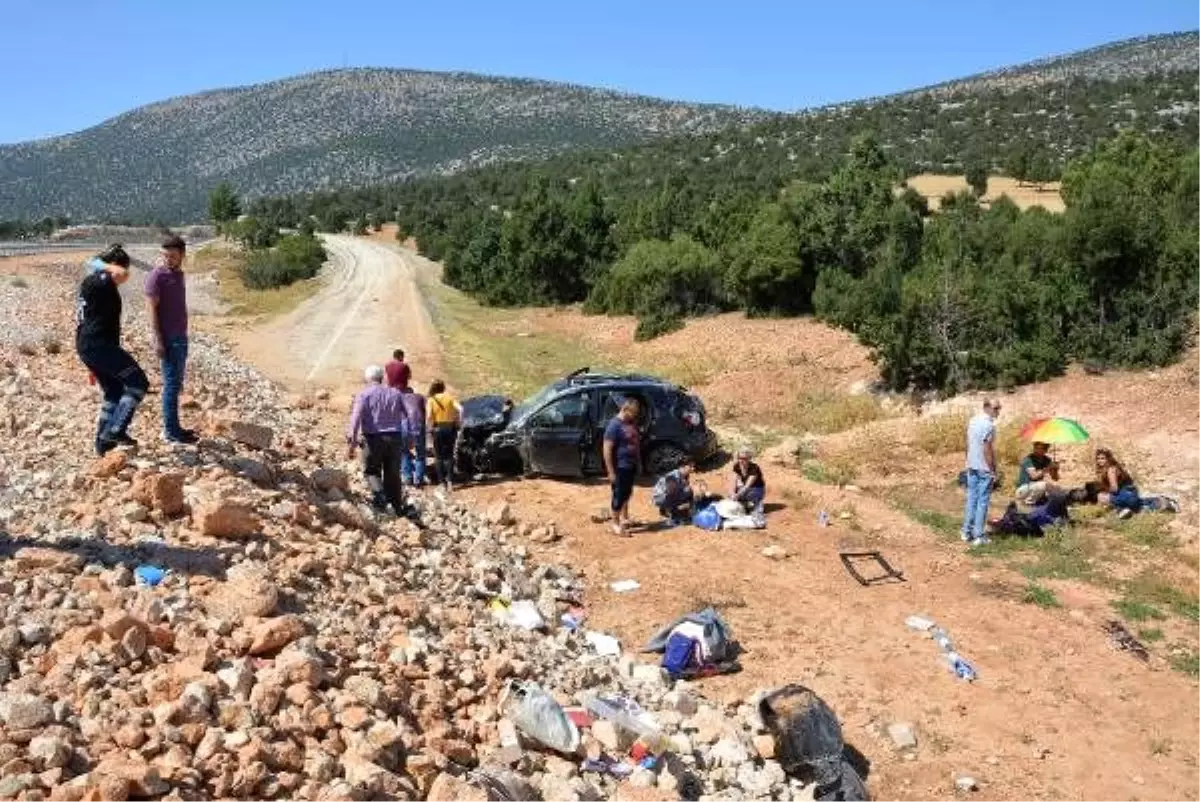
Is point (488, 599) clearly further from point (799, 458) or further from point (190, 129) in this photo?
point (190, 129)

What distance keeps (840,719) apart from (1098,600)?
375cm

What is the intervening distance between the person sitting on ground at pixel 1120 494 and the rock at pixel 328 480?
28.7 ft

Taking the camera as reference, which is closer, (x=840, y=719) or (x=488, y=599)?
(x=840, y=719)

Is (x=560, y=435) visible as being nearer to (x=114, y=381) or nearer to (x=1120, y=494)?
(x=114, y=381)

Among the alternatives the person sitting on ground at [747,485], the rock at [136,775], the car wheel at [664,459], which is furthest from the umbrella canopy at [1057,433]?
the rock at [136,775]

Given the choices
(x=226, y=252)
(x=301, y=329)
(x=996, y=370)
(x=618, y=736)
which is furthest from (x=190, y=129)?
(x=618, y=736)

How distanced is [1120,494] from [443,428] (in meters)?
7.98

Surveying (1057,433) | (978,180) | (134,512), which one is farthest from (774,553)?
(978,180)

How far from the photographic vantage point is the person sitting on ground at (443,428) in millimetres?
12609

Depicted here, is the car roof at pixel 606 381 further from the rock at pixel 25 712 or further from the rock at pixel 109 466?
the rock at pixel 25 712

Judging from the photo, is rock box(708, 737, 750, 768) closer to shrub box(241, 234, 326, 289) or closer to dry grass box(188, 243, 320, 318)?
dry grass box(188, 243, 320, 318)

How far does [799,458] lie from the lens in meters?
15.4

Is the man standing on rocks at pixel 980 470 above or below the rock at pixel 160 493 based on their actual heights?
below

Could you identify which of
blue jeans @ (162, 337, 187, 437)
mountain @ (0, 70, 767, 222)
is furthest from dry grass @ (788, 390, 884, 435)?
mountain @ (0, 70, 767, 222)
